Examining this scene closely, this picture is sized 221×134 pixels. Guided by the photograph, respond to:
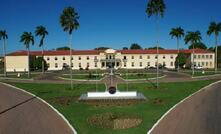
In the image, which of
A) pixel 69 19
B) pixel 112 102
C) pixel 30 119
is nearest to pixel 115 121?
pixel 30 119

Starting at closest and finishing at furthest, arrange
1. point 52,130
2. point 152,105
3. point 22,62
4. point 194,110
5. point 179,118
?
point 52,130 → point 179,118 → point 194,110 → point 152,105 → point 22,62

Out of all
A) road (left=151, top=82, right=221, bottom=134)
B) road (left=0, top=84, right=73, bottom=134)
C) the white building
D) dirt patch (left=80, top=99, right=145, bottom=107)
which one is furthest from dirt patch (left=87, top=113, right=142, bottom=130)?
the white building

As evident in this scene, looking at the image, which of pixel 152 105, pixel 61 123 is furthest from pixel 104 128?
pixel 152 105

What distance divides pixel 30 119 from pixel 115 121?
638 centimetres

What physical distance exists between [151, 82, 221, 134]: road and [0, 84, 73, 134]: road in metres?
6.37

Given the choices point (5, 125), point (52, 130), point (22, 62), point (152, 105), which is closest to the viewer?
point (52, 130)

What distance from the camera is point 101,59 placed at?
95.4 m

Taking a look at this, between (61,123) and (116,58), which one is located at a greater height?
(116,58)

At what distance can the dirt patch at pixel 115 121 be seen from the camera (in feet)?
55.0

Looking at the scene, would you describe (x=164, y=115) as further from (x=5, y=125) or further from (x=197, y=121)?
(x=5, y=125)

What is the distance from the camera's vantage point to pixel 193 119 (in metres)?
17.9

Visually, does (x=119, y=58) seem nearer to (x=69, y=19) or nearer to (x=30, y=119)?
(x=69, y=19)

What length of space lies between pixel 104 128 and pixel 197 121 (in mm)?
6519

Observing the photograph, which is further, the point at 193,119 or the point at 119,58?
the point at 119,58
